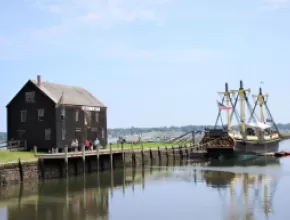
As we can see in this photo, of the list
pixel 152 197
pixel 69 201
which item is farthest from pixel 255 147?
pixel 69 201

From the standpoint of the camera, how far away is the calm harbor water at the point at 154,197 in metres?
27.6

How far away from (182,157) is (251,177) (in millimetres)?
21977

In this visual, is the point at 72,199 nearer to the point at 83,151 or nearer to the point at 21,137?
the point at 83,151

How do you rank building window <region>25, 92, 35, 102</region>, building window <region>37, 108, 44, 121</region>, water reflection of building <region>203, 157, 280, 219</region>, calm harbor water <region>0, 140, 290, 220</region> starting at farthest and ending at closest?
1. building window <region>25, 92, 35, 102</region>
2. building window <region>37, 108, 44, 121</region>
3. water reflection of building <region>203, 157, 280, 219</region>
4. calm harbor water <region>0, 140, 290, 220</region>

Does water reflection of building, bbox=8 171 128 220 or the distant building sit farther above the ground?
the distant building

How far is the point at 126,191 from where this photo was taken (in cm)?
3688

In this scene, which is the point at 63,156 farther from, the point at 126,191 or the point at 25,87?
the point at 25,87

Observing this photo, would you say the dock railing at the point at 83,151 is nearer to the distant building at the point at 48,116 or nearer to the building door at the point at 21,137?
the distant building at the point at 48,116

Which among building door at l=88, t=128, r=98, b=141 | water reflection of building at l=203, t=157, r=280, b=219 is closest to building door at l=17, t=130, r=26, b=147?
building door at l=88, t=128, r=98, b=141

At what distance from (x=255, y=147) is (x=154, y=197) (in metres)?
41.0

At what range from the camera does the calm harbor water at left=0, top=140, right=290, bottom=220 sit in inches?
1085

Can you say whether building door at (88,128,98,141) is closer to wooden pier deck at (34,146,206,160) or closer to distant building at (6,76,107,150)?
distant building at (6,76,107,150)

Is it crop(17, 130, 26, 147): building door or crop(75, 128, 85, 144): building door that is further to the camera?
crop(75, 128, 85, 144): building door

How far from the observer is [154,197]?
33.6 m
